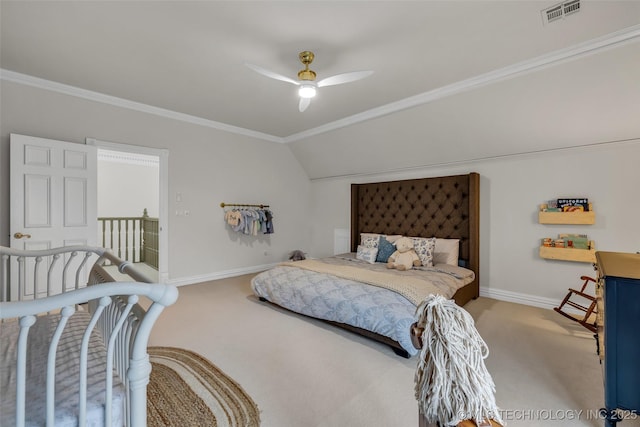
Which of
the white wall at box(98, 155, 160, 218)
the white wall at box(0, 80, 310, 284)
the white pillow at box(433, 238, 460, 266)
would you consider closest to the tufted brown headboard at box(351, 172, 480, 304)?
the white pillow at box(433, 238, 460, 266)

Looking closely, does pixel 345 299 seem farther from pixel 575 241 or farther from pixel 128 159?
pixel 128 159

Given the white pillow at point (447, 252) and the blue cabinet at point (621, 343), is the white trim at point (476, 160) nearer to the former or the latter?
the white pillow at point (447, 252)

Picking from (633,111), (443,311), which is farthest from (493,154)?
(443,311)

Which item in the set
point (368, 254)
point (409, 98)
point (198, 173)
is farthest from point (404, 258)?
point (198, 173)

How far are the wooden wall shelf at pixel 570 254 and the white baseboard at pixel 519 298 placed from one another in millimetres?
529

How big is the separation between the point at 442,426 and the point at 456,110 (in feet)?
11.2

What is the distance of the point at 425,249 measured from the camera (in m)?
3.72

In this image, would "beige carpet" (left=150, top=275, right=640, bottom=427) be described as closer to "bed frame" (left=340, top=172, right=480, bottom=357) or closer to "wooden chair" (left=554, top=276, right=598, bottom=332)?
"wooden chair" (left=554, top=276, right=598, bottom=332)

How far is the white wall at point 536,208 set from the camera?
2967 millimetres

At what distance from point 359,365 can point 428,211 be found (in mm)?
2728

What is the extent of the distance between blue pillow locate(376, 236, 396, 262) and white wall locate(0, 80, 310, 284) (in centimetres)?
227

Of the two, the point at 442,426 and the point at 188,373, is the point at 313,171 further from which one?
the point at 442,426

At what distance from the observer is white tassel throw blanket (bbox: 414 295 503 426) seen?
0.76 m

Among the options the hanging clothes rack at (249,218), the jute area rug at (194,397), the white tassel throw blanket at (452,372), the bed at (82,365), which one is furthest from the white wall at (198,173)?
the white tassel throw blanket at (452,372)
